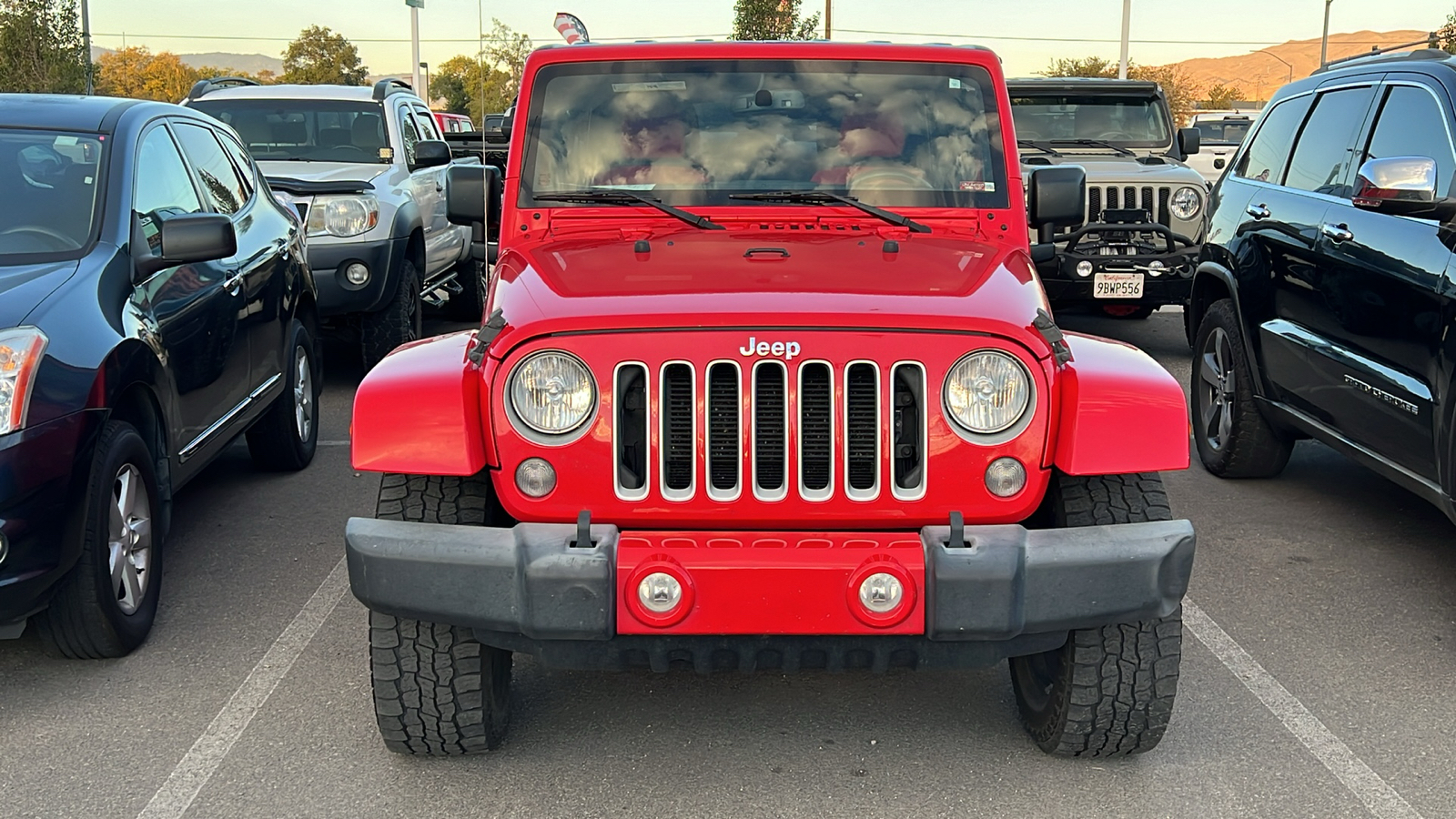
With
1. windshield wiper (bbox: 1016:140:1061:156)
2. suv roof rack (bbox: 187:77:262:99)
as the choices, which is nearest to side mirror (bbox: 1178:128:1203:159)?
windshield wiper (bbox: 1016:140:1061:156)

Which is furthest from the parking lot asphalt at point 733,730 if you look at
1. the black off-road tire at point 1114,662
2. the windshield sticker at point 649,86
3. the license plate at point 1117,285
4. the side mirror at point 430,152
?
the license plate at point 1117,285

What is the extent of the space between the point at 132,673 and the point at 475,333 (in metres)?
1.68

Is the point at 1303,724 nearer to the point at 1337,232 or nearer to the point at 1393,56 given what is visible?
the point at 1337,232

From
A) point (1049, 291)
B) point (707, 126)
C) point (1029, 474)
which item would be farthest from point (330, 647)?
point (1049, 291)

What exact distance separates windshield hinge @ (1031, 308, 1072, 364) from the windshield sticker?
1.60 meters

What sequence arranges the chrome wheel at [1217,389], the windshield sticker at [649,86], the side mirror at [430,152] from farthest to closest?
the side mirror at [430,152] < the chrome wheel at [1217,389] < the windshield sticker at [649,86]

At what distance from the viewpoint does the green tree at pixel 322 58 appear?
63.9 metres

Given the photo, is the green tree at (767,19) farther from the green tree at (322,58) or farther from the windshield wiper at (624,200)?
the windshield wiper at (624,200)

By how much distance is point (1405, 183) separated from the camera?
457 cm

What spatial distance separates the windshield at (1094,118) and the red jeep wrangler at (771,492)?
7.92m

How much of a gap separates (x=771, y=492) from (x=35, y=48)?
28.2 metres

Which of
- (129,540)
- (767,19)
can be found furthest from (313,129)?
(767,19)

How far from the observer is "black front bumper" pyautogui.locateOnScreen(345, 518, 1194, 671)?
10.0ft

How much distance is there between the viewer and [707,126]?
4.45 meters
